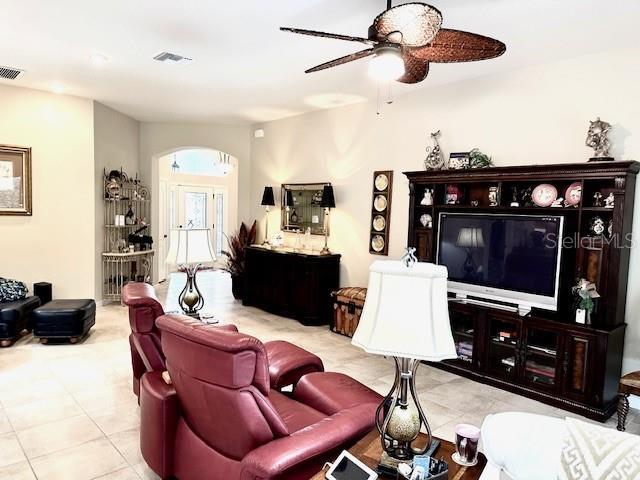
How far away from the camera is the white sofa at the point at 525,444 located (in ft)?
3.10

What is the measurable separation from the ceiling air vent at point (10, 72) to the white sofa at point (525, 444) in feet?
19.0

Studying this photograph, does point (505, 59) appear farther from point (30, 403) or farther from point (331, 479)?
point (30, 403)

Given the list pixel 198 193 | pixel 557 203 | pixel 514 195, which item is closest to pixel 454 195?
pixel 514 195

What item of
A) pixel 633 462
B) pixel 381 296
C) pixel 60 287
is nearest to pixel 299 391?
pixel 381 296

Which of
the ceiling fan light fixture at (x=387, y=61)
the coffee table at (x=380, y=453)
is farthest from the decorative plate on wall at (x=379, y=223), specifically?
the coffee table at (x=380, y=453)

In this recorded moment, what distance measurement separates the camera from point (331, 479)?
1.43m

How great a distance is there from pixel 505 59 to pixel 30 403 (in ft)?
16.2

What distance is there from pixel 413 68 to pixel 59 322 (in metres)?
4.37

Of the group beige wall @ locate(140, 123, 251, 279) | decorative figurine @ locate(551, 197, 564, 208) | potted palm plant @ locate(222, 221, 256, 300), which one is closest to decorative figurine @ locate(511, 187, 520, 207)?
decorative figurine @ locate(551, 197, 564, 208)

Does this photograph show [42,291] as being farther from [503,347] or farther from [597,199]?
[597,199]

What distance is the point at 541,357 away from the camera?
3.77 meters

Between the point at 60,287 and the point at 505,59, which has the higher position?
the point at 505,59

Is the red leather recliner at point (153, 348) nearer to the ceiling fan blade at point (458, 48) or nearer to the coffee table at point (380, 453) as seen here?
the coffee table at point (380, 453)

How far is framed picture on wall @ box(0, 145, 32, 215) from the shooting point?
5578 millimetres
